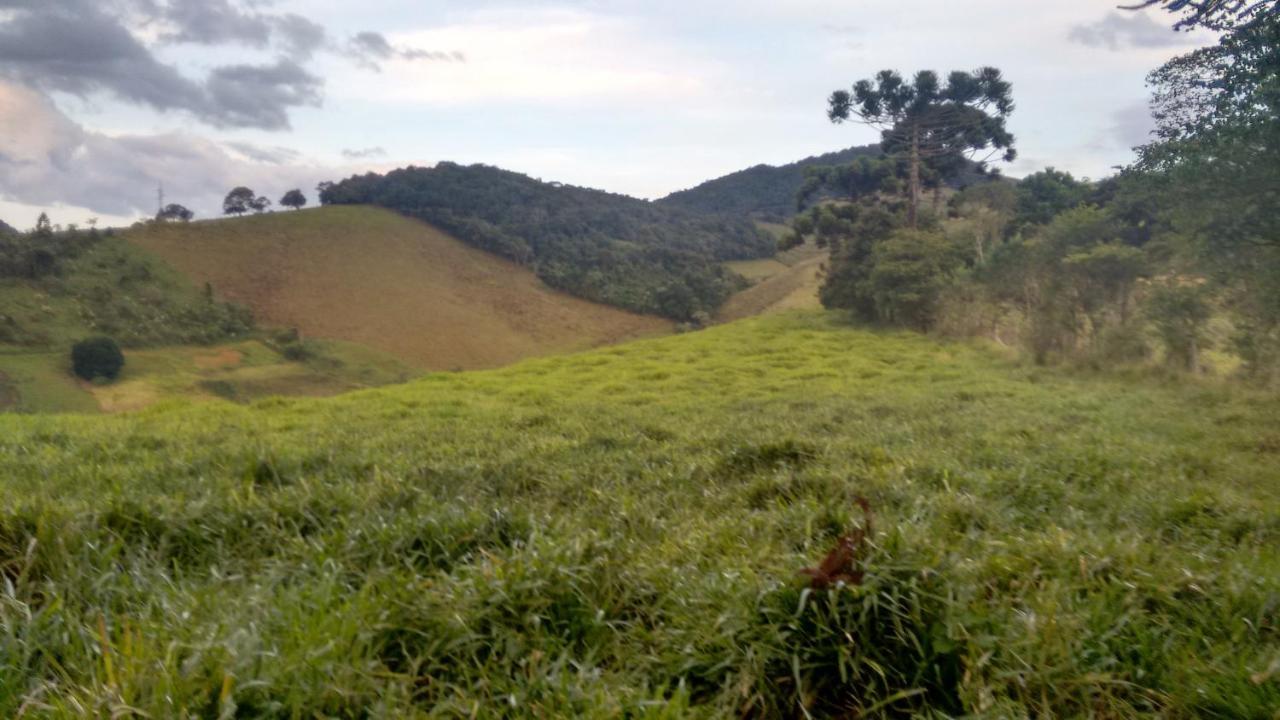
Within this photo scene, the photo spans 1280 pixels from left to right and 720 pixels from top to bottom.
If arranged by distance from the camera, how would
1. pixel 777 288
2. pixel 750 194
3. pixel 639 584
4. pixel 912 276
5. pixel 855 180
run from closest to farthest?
1. pixel 639 584
2. pixel 912 276
3. pixel 855 180
4. pixel 777 288
5. pixel 750 194

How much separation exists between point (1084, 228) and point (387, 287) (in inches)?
805

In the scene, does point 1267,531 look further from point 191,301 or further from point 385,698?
point 191,301

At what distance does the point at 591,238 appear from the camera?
4700 cm

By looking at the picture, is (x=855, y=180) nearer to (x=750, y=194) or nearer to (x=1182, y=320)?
(x=1182, y=320)

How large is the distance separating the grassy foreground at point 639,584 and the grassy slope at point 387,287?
1750cm

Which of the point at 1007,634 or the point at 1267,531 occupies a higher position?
the point at 1007,634

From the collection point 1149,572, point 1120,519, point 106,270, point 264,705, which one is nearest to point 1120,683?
point 1149,572

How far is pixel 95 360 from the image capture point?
15797 millimetres

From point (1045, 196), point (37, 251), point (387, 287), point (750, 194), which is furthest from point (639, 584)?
point (750, 194)

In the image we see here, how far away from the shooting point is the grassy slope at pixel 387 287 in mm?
24438

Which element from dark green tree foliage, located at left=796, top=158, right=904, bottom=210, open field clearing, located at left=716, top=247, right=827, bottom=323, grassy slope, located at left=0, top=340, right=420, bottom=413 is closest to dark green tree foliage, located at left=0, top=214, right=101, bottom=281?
grassy slope, located at left=0, top=340, right=420, bottom=413

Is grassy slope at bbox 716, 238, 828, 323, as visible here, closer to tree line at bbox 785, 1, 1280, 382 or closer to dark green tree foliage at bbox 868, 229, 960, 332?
tree line at bbox 785, 1, 1280, 382

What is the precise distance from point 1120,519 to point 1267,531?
0.72 m

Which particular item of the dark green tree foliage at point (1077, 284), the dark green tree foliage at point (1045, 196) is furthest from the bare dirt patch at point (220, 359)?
the dark green tree foliage at point (1045, 196)
